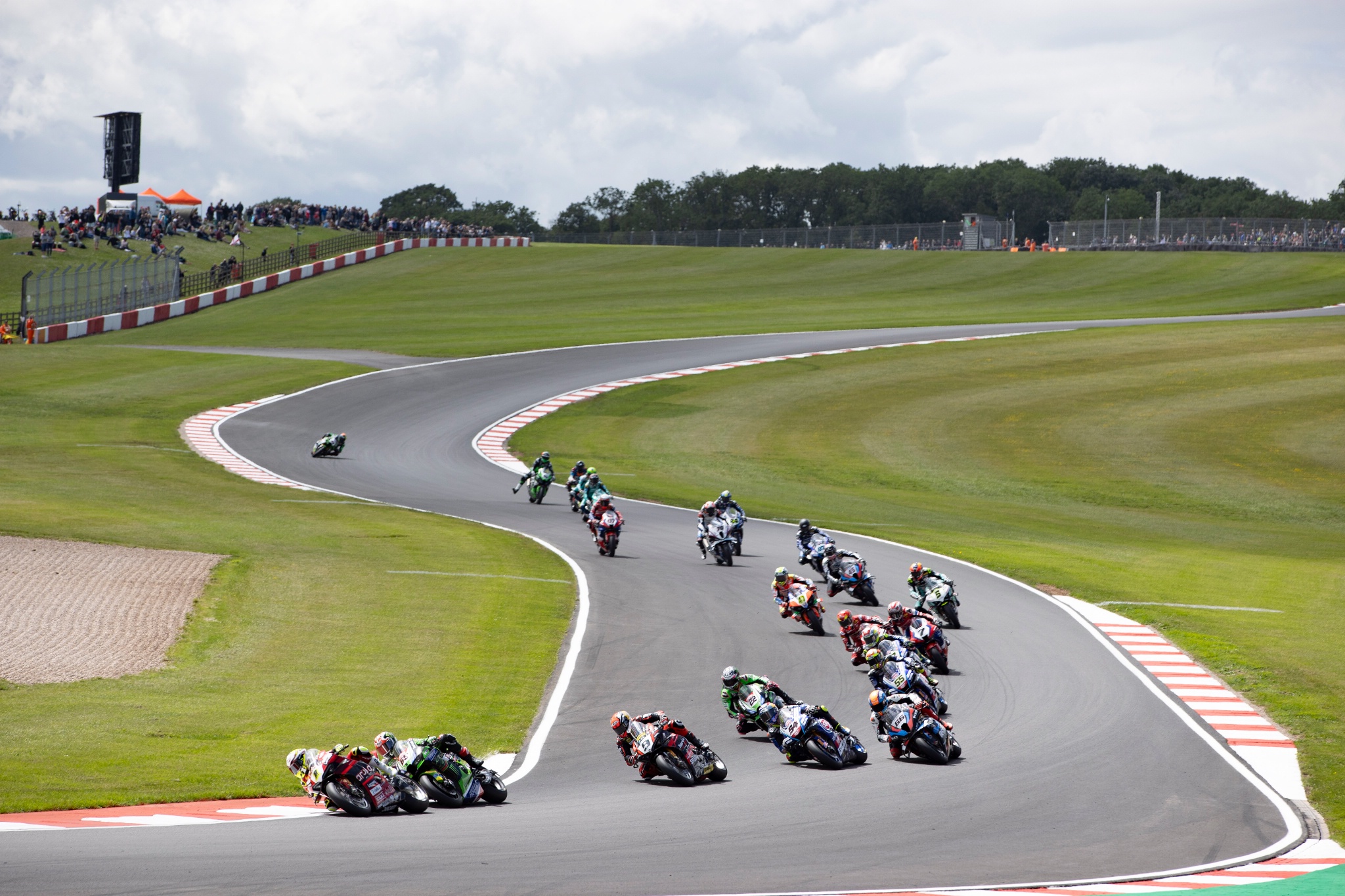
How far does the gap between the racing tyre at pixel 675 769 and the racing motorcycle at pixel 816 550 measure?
10.6m

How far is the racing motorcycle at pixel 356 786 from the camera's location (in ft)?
38.0

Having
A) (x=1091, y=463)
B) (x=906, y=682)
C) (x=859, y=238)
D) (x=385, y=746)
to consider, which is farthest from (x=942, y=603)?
(x=859, y=238)

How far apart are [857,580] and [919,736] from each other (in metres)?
8.48

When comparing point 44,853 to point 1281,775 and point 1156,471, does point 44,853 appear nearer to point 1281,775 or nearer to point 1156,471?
point 1281,775

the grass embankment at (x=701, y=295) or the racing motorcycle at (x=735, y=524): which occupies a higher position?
the grass embankment at (x=701, y=295)

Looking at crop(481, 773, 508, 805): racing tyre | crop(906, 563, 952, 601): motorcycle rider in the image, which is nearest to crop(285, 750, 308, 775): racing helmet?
crop(481, 773, 508, 805): racing tyre

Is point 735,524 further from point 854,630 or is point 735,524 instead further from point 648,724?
point 648,724

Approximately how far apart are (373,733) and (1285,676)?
12.4m

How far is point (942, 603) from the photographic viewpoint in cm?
2028

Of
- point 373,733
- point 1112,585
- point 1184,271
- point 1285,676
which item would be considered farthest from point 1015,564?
point 1184,271

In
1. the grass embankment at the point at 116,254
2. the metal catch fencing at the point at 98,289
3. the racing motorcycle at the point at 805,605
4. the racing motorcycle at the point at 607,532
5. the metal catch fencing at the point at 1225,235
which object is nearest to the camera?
the racing motorcycle at the point at 805,605

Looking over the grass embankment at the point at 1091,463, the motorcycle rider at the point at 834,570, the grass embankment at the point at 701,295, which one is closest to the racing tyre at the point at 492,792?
the grass embankment at the point at 1091,463

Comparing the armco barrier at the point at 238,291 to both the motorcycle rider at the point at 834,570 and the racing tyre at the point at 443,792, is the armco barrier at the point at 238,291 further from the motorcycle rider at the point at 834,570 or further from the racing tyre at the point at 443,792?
the racing tyre at the point at 443,792

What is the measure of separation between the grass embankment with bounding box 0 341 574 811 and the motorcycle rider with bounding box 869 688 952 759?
13.3 ft
